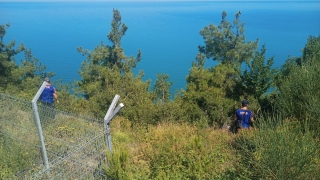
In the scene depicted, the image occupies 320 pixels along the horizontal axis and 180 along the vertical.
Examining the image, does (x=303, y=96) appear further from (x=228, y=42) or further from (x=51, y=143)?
(x=228, y=42)

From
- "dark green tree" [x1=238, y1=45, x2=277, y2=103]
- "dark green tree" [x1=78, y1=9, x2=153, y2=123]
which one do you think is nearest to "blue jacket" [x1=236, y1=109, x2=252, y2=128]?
"dark green tree" [x1=238, y1=45, x2=277, y2=103]

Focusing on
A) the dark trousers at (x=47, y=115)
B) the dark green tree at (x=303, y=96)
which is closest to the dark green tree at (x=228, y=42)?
A: the dark green tree at (x=303, y=96)

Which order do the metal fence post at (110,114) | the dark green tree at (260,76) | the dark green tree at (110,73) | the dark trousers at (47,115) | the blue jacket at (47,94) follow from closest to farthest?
1. the metal fence post at (110,114)
2. the dark trousers at (47,115)
3. the blue jacket at (47,94)
4. the dark green tree at (260,76)
5. the dark green tree at (110,73)

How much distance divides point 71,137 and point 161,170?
70.8 inches

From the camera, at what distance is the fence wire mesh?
471 cm

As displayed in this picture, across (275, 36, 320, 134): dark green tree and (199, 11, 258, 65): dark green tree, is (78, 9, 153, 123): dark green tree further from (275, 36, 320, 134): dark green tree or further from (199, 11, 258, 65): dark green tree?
(199, 11, 258, 65): dark green tree

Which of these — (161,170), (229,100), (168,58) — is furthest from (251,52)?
(161,170)

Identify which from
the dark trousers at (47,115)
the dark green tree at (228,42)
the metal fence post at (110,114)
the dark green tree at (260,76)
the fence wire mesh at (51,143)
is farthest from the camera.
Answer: the dark green tree at (228,42)

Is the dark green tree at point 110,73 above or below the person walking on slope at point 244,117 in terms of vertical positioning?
above

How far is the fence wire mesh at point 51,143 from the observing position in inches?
185

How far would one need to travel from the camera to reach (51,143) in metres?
5.41

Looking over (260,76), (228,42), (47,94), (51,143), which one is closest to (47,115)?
(51,143)

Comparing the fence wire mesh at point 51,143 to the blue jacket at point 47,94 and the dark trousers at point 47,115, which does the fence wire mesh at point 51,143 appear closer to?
the dark trousers at point 47,115

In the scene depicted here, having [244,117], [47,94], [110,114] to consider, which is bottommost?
[244,117]
